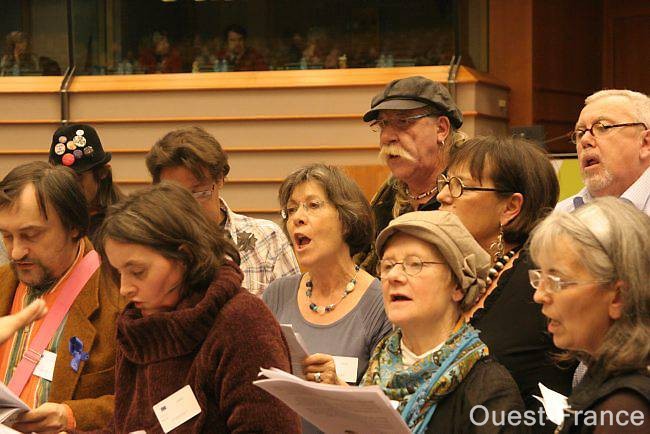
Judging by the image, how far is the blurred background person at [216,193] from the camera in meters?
3.84

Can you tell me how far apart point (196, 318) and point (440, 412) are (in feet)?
1.92

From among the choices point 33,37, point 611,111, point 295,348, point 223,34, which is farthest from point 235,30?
point 295,348

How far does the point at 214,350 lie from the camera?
2.27 meters

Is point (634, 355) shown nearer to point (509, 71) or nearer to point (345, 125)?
point (345, 125)

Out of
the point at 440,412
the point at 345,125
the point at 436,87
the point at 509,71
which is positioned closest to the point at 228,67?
the point at 345,125

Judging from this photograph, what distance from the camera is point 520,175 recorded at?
2.90 meters

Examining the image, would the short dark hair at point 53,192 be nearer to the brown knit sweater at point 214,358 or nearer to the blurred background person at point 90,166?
the brown knit sweater at point 214,358

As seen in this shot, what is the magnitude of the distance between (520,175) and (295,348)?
0.85m

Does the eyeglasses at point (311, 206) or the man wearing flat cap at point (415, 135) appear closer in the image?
the eyeglasses at point (311, 206)

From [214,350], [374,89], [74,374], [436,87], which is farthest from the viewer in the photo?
[374,89]

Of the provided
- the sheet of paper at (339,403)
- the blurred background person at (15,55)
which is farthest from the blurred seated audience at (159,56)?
the sheet of paper at (339,403)

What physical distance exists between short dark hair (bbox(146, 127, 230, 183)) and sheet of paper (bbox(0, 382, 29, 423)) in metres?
1.56

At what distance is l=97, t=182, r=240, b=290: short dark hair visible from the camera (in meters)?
2.36

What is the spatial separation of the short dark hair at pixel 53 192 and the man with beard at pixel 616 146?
1592mm
